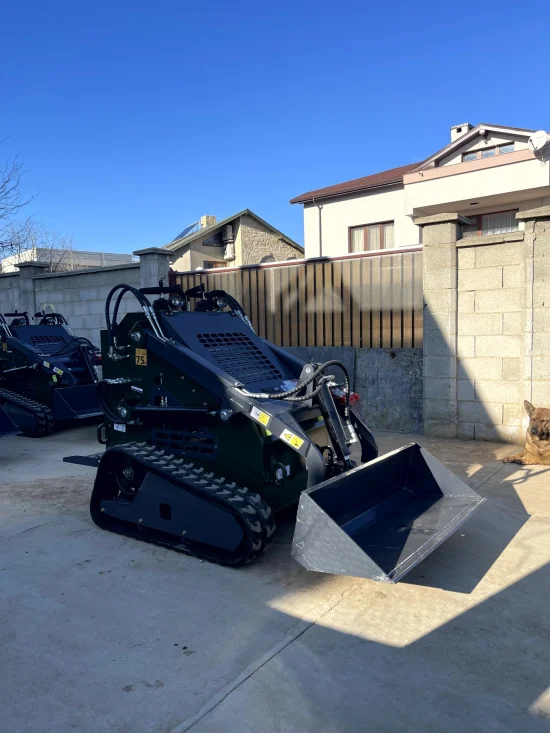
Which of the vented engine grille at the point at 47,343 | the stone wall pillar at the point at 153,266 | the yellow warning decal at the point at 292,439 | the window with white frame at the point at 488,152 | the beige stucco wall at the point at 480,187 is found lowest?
the yellow warning decal at the point at 292,439

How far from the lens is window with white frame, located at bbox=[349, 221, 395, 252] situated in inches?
685

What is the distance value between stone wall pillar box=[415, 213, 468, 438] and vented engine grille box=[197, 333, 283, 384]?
2927mm

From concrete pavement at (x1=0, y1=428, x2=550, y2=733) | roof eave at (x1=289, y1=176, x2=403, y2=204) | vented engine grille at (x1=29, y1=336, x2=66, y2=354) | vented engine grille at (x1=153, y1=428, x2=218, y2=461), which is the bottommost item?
concrete pavement at (x1=0, y1=428, x2=550, y2=733)

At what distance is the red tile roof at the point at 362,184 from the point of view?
56.1 ft

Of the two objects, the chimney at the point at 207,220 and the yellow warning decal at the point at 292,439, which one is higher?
the chimney at the point at 207,220

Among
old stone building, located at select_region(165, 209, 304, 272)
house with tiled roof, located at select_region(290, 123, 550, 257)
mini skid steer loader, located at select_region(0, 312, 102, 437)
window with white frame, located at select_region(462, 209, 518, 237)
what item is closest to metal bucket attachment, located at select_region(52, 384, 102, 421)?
mini skid steer loader, located at select_region(0, 312, 102, 437)

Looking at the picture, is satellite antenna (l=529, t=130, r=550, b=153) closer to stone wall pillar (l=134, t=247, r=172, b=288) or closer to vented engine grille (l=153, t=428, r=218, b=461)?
stone wall pillar (l=134, t=247, r=172, b=288)

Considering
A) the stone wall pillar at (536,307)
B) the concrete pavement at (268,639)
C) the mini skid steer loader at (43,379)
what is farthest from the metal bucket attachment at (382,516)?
the mini skid steer loader at (43,379)

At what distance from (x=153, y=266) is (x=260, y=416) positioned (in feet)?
22.1

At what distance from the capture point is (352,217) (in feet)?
58.8

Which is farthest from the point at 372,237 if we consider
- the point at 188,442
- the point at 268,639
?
the point at 268,639

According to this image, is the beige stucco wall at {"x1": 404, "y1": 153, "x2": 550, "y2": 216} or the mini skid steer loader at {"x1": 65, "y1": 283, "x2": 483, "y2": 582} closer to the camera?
the mini skid steer loader at {"x1": 65, "y1": 283, "x2": 483, "y2": 582}

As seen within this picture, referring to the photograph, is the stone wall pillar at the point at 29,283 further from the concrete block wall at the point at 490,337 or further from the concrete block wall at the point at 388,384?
the concrete block wall at the point at 490,337

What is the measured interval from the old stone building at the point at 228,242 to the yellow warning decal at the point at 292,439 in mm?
18679
